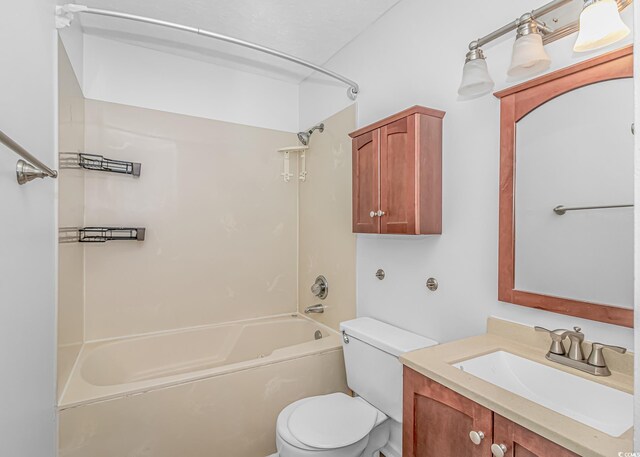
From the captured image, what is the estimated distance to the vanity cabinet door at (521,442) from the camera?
2.53 feet

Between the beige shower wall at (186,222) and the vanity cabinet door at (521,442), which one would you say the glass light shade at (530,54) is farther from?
the beige shower wall at (186,222)

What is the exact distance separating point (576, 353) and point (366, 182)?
3.86ft

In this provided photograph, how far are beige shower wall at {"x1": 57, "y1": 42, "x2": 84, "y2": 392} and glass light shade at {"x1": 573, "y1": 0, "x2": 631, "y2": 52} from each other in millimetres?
2002

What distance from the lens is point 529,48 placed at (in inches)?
44.4

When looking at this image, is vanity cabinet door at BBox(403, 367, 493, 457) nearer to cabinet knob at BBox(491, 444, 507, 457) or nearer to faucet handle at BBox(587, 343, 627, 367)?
cabinet knob at BBox(491, 444, 507, 457)

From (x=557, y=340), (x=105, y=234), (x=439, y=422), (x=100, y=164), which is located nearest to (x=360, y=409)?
(x=439, y=422)

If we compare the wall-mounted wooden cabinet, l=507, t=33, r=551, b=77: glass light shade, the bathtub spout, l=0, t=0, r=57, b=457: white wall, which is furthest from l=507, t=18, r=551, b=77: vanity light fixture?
the bathtub spout

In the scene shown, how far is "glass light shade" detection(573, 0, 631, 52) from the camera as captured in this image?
91 centimetres

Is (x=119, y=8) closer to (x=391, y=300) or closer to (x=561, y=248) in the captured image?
(x=391, y=300)

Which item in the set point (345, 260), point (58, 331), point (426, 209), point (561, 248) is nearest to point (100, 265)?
point (58, 331)

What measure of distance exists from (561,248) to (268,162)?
2236 mm

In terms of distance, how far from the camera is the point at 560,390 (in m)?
1.07

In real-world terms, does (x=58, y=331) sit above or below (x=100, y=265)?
below

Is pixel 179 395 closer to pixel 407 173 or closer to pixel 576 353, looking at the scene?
pixel 407 173
